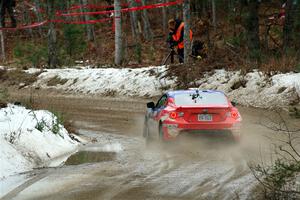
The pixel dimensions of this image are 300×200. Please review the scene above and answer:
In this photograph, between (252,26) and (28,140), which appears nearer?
(28,140)

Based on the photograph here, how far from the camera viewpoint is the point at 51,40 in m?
29.8

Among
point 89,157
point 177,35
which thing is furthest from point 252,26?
point 89,157

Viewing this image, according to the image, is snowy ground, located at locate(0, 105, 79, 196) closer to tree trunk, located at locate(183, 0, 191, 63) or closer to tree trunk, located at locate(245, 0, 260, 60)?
tree trunk, located at locate(183, 0, 191, 63)

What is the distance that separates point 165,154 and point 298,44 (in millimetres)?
14099

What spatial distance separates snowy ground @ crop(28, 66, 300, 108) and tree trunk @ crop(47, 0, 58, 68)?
4.14 ft

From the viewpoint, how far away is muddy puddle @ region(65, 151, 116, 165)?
399 inches

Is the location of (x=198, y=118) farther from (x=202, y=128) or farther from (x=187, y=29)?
(x=187, y=29)

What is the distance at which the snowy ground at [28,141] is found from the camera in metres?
9.14

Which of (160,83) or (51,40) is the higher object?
(51,40)

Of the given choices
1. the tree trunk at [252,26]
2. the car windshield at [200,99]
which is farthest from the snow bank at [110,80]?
the car windshield at [200,99]

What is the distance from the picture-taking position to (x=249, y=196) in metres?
7.01

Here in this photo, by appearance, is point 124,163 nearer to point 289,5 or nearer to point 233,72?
point 233,72

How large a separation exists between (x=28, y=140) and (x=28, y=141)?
3 cm

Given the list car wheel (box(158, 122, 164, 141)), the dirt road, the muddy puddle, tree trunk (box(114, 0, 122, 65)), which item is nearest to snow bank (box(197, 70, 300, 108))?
the dirt road
